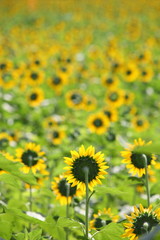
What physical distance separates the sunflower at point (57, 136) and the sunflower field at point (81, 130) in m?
0.01

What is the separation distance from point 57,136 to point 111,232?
2.32 meters

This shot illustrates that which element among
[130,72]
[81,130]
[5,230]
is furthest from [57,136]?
[5,230]

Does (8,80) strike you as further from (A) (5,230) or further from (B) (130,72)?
(A) (5,230)

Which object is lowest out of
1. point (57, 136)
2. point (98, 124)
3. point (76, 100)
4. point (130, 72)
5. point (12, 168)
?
point (12, 168)

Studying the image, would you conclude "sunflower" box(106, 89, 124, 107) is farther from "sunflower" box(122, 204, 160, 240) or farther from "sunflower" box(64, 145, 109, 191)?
"sunflower" box(122, 204, 160, 240)

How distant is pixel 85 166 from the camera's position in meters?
1.42

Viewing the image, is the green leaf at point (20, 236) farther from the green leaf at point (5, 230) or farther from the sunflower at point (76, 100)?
the sunflower at point (76, 100)

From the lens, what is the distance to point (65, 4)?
14.8 m

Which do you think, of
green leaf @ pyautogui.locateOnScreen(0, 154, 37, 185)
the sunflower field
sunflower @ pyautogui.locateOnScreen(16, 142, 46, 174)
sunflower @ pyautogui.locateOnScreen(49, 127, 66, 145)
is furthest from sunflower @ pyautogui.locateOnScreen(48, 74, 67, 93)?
green leaf @ pyautogui.locateOnScreen(0, 154, 37, 185)

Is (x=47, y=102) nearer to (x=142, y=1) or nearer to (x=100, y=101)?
(x=100, y=101)

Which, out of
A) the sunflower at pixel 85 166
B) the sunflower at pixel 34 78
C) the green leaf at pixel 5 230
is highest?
the sunflower at pixel 34 78

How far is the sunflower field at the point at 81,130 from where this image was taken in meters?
1.28

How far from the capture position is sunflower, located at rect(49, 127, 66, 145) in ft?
11.4

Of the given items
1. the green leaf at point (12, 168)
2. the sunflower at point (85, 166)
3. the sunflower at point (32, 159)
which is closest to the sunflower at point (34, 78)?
the sunflower at point (32, 159)
